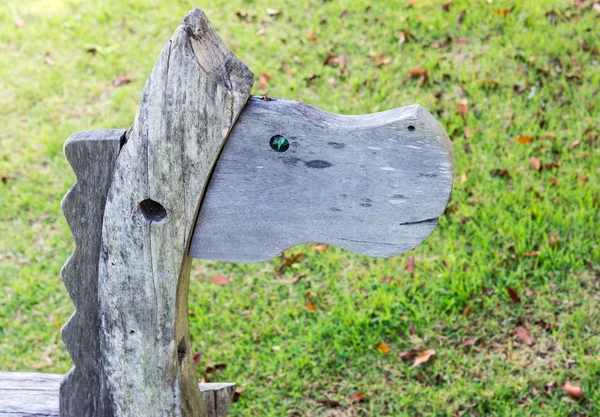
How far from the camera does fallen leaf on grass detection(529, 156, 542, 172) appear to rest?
13.6ft

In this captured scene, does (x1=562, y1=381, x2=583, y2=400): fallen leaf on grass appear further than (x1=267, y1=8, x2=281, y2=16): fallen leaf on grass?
No

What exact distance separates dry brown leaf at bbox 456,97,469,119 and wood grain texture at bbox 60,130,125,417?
3.31 m

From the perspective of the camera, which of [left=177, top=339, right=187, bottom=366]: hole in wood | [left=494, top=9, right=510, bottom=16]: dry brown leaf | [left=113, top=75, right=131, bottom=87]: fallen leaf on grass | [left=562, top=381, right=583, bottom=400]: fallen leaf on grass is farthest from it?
[left=113, top=75, right=131, bottom=87]: fallen leaf on grass

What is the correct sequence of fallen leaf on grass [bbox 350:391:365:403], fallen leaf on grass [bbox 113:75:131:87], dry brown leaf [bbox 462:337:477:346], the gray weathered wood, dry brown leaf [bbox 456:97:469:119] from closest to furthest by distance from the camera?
the gray weathered wood → fallen leaf on grass [bbox 350:391:365:403] → dry brown leaf [bbox 462:337:477:346] → dry brown leaf [bbox 456:97:469:119] → fallen leaf on grass [bbox 113:75:131:87]

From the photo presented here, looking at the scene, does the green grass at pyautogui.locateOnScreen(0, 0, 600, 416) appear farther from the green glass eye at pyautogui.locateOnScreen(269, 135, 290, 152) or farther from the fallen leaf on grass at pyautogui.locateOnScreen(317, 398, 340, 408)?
the green glass eye at pyautogui.locateOnScreen(269, 135, 290, 152)

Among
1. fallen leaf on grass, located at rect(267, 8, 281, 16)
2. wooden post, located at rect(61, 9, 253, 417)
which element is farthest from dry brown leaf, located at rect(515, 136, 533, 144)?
wooden post, located at rect(61, 9, 253, 417)

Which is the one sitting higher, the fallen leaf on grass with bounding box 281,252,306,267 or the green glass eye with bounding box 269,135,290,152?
the green glass eye with bounding box 269,135,290,152

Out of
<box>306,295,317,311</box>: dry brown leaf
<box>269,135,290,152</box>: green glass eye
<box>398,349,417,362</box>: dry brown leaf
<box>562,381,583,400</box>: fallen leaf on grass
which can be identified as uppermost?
<box>269,135,290,152</box>: green glass eye

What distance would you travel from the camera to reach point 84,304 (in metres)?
1.82

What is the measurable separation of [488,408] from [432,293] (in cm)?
66

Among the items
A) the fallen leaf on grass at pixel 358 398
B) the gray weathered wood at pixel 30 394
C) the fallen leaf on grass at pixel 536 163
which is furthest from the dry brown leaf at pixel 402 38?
the gray weathered wood at pixel 30 394

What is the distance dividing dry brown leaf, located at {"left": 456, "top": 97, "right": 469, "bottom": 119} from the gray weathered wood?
2870mm

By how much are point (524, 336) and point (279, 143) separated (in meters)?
2.34

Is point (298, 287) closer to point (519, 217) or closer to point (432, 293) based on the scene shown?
point (432, 293)
